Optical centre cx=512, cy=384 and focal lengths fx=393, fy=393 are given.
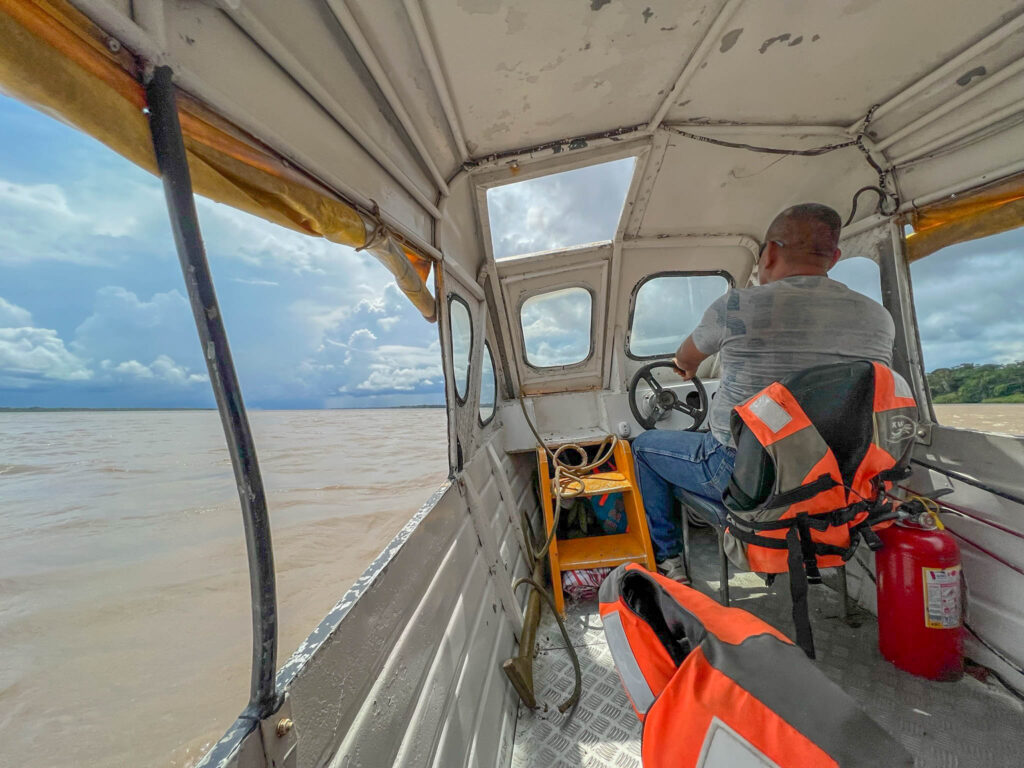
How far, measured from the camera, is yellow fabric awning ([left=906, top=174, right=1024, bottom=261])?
1.58m

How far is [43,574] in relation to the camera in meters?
2.95

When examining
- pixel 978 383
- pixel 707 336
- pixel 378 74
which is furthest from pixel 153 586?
pixel 978 383

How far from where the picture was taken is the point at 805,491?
1.24 meters

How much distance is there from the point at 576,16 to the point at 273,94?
102 cm

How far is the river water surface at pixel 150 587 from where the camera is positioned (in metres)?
1.54

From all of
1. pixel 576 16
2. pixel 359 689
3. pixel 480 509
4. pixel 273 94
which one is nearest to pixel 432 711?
pixel 359 689

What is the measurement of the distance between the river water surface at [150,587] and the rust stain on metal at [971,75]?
2675 millimetres

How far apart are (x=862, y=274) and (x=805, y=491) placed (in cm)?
165

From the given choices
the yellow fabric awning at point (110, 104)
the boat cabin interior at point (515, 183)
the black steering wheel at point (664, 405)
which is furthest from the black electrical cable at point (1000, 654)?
the yellow fabric awning at point (110, 104)

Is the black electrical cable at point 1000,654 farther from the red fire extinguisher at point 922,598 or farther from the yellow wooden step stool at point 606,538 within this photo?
the yellow wooden step stool at point 606,538

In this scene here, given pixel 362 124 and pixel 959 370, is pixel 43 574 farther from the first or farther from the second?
pixel 959 370

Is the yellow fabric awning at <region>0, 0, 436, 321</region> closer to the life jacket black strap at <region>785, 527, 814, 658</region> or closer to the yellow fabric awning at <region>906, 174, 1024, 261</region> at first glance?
the life jacket black strap at <region>785, 527, 814, 658</region>

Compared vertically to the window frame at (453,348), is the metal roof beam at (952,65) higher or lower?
higher

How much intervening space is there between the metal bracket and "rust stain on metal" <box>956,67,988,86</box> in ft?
9.52
